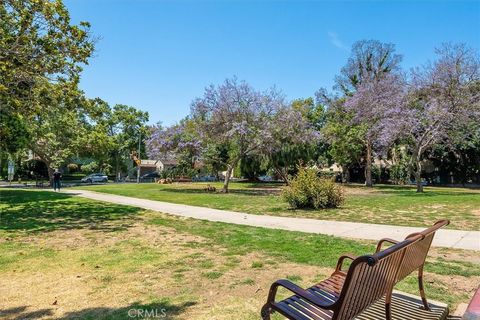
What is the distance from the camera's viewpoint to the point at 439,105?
21422mm

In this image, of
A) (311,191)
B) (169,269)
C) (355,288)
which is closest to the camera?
(355,288)

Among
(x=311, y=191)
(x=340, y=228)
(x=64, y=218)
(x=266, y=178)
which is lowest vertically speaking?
(x=64, y=218)

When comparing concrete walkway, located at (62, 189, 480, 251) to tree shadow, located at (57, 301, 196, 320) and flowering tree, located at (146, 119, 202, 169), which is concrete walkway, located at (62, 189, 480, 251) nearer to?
tree shadow, located at (57, 301, 196, 320)

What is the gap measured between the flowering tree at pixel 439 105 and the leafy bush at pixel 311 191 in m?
10.3

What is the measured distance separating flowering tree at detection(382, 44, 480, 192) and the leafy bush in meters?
10.3

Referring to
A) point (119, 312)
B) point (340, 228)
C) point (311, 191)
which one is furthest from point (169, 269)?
point (311, 191)

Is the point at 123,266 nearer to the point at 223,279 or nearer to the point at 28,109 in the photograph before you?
the point at 223,279

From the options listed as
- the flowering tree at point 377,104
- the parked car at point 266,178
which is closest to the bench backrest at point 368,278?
the flowering tree at point 377,104

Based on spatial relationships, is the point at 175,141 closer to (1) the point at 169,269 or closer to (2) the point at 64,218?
(2) the point at 64,218

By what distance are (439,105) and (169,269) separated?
2011 centimetres

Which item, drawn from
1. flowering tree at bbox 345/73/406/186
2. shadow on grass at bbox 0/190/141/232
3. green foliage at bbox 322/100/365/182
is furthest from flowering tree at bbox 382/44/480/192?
shadow on grass at bbox 0/190/141/232

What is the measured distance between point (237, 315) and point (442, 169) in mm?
42645

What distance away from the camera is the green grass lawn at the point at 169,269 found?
4.49 metres

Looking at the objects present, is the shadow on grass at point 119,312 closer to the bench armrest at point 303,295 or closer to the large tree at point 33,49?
the bench armrest at point 303,295
